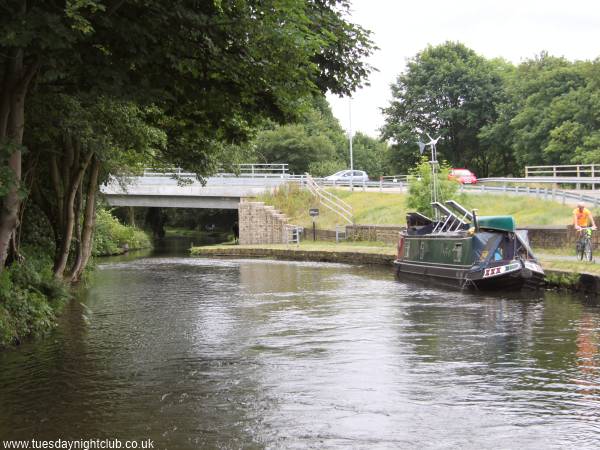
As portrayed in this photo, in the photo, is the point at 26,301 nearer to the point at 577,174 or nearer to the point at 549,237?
the point at 549,237

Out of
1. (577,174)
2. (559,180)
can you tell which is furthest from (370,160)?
(559,180)

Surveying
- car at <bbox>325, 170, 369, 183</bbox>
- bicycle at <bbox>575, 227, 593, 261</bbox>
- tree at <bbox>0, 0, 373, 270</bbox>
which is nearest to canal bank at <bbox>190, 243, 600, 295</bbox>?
bicycle at <bbox>575, 227, 593, 261</bbox>

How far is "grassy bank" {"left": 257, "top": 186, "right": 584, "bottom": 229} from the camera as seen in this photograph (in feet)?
103

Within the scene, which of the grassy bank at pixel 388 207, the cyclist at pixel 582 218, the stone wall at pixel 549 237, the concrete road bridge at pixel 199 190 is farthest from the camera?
the concrete road bridge at pixel 199 190

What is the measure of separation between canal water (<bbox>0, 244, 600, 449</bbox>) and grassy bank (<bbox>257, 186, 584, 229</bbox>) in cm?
1296

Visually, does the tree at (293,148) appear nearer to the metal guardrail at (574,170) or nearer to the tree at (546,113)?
the tree at (546,113)

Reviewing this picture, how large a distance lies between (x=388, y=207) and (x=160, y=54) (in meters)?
33.3

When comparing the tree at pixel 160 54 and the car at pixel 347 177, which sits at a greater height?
the car at pixel 347 177

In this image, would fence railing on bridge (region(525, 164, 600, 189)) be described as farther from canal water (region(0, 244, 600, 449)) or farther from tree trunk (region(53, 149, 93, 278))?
tree trunk (region(53, 149, 93, 278))

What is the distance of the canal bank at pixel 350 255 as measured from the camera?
1850 cm

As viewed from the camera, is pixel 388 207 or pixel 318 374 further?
pixel 388 207

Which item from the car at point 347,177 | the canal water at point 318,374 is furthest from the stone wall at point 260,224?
the canal water at point 318,374

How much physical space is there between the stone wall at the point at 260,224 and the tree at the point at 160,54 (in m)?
33.1

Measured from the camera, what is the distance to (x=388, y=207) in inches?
1682
